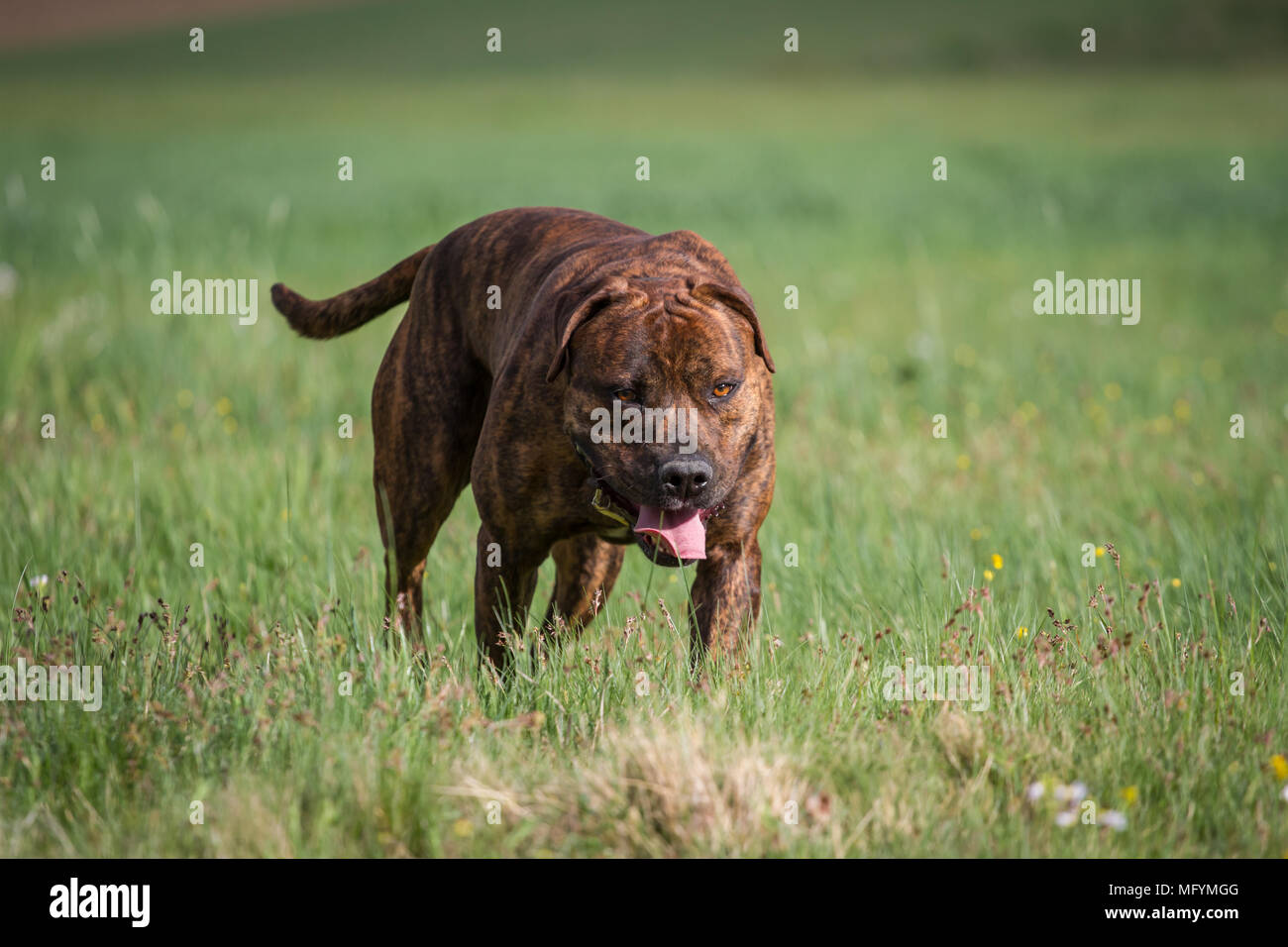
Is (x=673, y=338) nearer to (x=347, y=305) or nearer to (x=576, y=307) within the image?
(x=576, y=307)

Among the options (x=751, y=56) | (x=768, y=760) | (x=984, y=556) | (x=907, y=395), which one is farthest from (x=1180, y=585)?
(x=751, y=56)

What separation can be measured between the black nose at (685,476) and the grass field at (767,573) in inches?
20.3

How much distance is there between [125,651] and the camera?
3.95 m

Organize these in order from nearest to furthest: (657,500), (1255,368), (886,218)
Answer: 1. (657,500)
2. (1255,368)
3. (886,218)

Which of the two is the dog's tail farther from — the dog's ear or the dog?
the dog's ear

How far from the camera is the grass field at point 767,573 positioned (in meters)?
3.16

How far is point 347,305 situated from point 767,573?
2.12 m

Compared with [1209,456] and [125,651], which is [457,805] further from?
[1209,456]

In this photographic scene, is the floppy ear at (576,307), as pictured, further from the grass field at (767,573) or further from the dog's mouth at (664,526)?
the grass field at (767,573)

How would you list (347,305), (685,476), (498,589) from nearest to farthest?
(685,476) < (498,589) < (347,305)

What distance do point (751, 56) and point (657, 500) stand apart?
3007 inches

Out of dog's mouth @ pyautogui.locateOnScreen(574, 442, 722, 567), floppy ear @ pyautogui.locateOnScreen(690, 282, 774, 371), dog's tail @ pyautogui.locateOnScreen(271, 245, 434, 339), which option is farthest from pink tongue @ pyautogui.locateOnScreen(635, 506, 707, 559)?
dog's tail @ pyautogui.locateOnScreen(271, 245, 434, 339)

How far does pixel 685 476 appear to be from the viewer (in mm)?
3744

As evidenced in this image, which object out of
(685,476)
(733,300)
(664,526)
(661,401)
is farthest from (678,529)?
(733,300)
